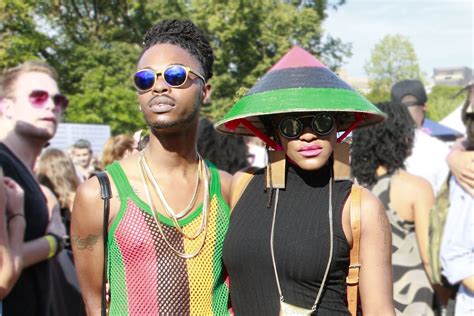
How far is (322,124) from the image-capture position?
247cm

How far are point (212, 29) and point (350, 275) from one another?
26.9 m

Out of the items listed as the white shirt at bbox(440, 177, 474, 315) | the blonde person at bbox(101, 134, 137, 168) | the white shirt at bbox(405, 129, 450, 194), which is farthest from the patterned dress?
the blonde person at bbox(101, 134, 137, 168)

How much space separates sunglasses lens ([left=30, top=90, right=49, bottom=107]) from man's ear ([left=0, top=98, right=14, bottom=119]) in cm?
13

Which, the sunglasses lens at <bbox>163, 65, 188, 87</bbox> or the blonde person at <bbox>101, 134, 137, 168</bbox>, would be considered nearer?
the sunglasses lens at <bbox>163, 65, 188, 87</bbox>

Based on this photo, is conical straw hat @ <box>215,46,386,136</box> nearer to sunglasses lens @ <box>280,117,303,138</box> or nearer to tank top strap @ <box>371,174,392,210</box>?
sunglasses lens @ <box>280,117,303,138</box>

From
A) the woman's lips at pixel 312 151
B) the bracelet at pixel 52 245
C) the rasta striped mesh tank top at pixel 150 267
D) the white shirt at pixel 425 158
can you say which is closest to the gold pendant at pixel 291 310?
the rasta striped mesh tank top at pixel 150 267

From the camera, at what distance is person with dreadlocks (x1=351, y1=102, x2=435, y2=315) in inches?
166

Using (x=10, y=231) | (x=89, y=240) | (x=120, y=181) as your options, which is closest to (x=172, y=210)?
(x=120, y=181)

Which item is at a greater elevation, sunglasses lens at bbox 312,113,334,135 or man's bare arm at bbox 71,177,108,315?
sunglasses lens at bbox 312,113,334,135

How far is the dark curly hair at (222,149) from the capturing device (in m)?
5.73

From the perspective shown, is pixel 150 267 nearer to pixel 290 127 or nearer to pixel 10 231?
pixel 290 127

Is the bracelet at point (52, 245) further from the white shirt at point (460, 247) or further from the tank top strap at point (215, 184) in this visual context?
the white shirt at point (460, 247)

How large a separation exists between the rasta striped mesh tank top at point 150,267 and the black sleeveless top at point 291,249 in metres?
0.13

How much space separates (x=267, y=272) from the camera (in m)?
2.48
